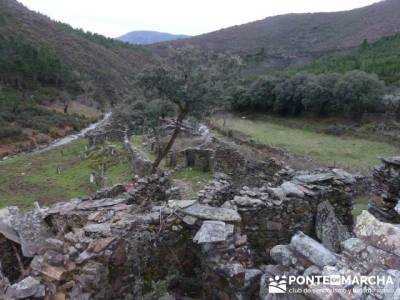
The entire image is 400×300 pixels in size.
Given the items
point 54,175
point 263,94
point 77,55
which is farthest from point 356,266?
point 77,55

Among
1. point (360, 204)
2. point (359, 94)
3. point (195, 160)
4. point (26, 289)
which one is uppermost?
point (359, 94)

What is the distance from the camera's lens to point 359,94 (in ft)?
105

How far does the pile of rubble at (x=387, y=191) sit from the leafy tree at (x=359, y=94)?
84.8 feet

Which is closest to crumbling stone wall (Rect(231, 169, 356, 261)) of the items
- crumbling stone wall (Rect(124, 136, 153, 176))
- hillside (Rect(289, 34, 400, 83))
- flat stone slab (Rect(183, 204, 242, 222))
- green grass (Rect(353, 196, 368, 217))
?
flat stone slab (Rect(183, 204, 242, 222))

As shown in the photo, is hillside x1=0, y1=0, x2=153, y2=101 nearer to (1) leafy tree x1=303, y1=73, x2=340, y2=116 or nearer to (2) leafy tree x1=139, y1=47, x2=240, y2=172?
(1) leafy tree x1=303, y1=73, x2=340, y2=116

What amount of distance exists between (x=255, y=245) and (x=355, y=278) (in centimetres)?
268

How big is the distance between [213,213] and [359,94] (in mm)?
30163

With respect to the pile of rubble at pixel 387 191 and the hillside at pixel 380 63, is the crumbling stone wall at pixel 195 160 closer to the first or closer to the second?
the pile of rubble at pixel 387 191

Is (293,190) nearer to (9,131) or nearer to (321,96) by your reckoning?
(321,96)

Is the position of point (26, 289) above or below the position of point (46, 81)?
below

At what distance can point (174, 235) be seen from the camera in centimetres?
532

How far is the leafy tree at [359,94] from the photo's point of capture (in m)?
31.5

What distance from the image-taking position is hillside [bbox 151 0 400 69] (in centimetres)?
8119

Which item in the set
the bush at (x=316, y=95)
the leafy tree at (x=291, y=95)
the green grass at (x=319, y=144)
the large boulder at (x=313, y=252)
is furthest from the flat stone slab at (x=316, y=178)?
the leafy tree at (x=291, y=95)
